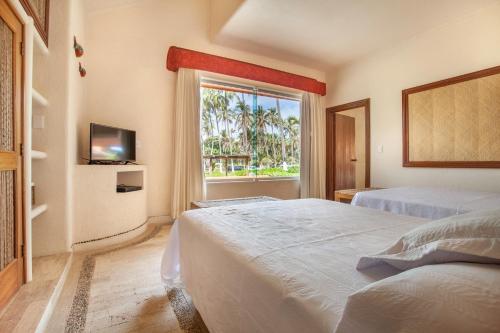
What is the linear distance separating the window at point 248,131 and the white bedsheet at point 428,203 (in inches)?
82.9

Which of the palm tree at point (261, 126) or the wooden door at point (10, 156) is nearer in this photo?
the wooden door at point (10, 156)

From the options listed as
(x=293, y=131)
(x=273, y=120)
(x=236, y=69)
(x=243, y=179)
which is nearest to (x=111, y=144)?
(x=243, y=179)

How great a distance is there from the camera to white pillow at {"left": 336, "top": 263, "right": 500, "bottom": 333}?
379mm

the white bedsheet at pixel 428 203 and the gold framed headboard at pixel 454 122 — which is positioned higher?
the gold framed headboard at pixel 454 122

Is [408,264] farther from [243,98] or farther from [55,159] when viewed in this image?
[243,98]

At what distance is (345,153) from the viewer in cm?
509

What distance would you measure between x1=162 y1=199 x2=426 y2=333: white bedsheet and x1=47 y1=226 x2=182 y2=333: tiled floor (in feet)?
0.87

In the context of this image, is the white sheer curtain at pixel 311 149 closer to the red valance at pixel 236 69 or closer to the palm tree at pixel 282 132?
the red valance at pixel 236 69

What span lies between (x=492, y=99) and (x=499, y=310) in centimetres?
356

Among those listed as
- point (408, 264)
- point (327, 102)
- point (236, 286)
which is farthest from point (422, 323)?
point (327, 102)

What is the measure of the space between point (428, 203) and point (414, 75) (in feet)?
7.53

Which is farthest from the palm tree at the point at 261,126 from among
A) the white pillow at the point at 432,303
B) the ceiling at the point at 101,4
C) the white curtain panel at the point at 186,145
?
the white pillow at the point at 432,303

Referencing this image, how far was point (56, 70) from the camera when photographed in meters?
2.17

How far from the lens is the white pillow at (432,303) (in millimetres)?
379
